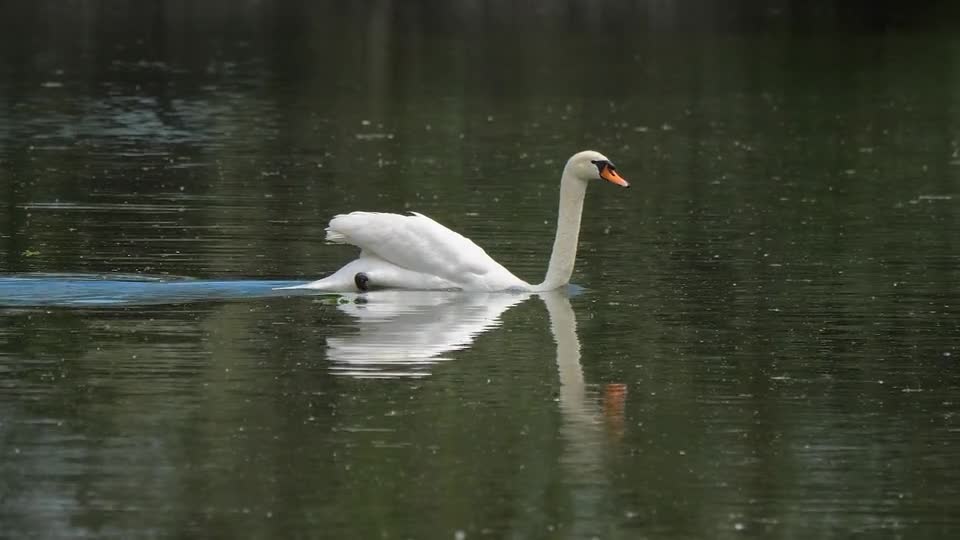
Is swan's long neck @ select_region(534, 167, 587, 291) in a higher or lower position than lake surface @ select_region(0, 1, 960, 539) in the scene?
higher

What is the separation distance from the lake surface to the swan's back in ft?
0.69

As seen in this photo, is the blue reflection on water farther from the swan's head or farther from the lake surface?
the swan's head

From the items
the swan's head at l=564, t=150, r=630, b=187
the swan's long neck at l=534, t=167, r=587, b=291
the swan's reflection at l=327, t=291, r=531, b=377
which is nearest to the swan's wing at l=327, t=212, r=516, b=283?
the swan's reflection at l=327, t=291, r=531, b=377

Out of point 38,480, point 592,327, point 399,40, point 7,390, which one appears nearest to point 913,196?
point 592,327

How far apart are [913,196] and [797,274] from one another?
794cm

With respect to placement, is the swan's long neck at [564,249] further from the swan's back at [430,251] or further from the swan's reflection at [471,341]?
the swan's back at [430,251]

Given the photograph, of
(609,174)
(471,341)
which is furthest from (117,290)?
(609,174)

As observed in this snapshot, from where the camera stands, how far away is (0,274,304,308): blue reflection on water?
59.0 feet

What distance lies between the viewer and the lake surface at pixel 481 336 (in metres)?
11.5

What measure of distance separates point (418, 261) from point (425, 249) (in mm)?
125

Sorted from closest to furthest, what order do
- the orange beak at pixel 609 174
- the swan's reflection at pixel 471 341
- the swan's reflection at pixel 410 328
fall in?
the swan's reflection at pixel 471 341, the swan's reflection at pixel 410 328, the orange beak at pixel 609 174

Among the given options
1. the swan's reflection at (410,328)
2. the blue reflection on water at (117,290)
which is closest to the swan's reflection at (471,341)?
the swan's reflection at (410,328)

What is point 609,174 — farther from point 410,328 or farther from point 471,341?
point 471,341

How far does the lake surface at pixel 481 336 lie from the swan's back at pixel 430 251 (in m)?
0.21
